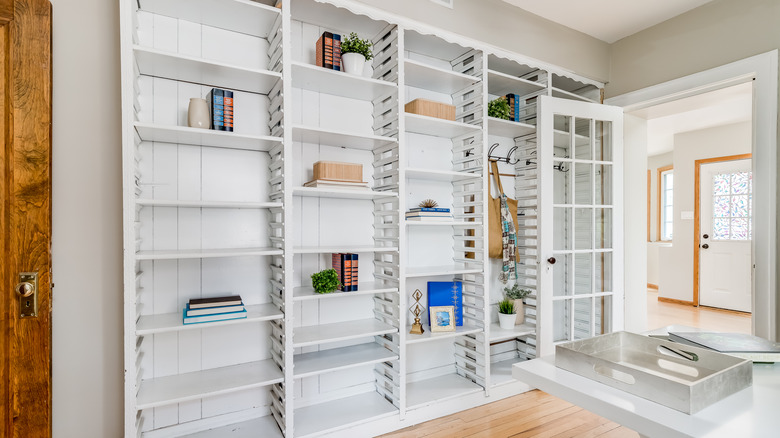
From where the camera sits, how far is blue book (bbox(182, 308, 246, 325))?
5.84 ft

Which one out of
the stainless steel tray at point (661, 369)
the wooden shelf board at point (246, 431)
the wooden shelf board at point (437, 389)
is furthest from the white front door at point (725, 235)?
the wooden shelf board at point (246, 431)

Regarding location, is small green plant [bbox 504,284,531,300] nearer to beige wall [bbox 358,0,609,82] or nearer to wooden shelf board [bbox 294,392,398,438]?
wooden shelf board [bbox 294,392,398,438]

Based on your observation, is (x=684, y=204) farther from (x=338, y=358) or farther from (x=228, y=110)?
(x=228, y=110)

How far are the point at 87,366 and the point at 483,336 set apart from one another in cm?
217

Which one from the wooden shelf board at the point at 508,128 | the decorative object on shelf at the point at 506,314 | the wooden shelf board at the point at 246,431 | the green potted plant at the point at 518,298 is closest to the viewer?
the wooden shelf board at the point at 246,431

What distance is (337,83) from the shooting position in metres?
2.23

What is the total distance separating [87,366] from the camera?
1.78 meters

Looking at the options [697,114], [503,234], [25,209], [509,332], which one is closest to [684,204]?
[697,114]

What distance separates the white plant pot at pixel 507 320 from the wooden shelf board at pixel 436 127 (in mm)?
1350

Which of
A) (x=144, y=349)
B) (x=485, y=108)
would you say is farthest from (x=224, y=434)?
(x=485, y=108)

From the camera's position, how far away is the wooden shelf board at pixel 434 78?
2.38 m

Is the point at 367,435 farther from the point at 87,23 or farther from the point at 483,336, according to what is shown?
the point at 87,23

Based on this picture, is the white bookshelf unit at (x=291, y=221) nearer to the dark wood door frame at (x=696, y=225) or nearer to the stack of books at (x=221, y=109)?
the stack of books at (x=221, y=109)

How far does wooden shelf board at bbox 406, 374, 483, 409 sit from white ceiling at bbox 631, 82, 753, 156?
8.45 feet
